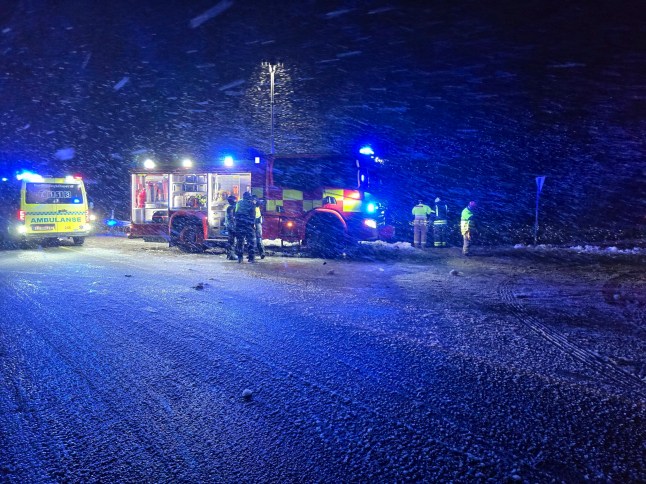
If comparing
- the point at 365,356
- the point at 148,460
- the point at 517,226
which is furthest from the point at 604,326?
the point at 517,226

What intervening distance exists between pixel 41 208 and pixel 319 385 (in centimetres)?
1322

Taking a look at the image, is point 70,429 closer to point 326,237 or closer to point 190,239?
point 326,237

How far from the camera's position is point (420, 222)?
1429cm

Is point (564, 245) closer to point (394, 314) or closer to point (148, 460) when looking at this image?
point (394, 314)

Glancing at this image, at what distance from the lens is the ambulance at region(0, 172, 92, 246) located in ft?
42.3

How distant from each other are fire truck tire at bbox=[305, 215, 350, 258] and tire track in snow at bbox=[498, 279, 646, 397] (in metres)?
5.72

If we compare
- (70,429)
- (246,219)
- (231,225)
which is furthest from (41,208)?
(70,429)

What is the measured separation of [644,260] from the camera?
11.4 m

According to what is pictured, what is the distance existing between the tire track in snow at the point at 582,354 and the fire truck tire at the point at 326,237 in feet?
18.8

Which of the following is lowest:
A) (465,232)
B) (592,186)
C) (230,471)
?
(230,471)

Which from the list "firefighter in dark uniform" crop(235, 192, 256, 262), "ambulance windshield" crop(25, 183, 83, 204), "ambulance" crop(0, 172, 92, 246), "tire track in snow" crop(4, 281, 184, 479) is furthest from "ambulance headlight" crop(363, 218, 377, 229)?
"ambulance windshield" crop(25, 183, 83, 204)

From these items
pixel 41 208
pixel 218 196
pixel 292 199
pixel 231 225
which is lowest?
pixel 231 225

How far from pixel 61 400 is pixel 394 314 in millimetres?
3562

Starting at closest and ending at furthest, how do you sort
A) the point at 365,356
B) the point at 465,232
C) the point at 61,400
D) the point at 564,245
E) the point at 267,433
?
the point at 267,433 → the point at 61,400 → the point at 365,356 → the point at 465,232 → the point at 564,245
